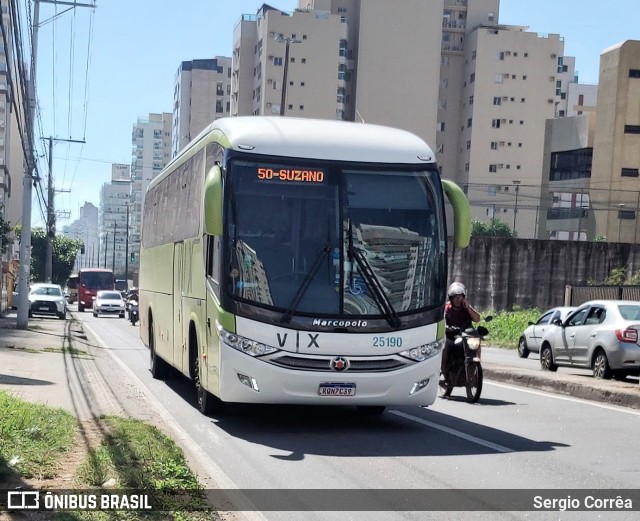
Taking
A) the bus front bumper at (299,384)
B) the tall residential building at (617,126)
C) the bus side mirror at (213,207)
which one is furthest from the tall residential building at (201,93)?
the bus front bumper at (299,384)

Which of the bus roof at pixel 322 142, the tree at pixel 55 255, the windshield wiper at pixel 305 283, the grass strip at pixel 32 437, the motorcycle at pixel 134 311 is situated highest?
the bus roof at pixel 322 142

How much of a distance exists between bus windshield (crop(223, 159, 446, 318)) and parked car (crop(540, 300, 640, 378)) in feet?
29.2

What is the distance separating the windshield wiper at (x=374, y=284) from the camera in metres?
11.8

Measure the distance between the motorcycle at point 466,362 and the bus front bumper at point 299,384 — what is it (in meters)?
3.61

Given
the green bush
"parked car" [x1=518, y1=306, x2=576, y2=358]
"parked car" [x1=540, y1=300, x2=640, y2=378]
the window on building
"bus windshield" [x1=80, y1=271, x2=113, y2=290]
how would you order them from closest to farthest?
1. "parked car" [x1=540, y1=300, x2=640, y2=378]
2. "parked car" [x1=518, y1=306, x2=576, y2=358]
3. the green bush
4. "bus windshield" [x1=80, y1=271, x2=113, y2=290]
5. the window on building

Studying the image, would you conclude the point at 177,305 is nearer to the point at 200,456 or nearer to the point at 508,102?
the point at 200,456

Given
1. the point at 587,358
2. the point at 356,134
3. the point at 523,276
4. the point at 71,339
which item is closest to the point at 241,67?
the point at 523,276

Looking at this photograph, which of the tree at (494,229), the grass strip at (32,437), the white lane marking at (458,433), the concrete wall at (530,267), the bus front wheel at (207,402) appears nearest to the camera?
the grass strip at (32,437)

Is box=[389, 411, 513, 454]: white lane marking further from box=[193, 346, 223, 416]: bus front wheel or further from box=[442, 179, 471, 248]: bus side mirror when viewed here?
box=[193, 346, 223, 416]: bus front wheel

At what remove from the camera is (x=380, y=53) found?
10869cm

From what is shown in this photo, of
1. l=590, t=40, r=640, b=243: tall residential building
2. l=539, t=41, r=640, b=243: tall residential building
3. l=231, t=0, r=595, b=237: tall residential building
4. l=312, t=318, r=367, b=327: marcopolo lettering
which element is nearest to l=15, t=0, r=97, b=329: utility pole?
l=312, t=318, r=367, b=327: marcopolo lettering

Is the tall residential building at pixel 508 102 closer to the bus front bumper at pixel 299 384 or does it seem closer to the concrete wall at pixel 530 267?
the concrete wall at pixel 530 267

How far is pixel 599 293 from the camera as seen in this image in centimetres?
3912

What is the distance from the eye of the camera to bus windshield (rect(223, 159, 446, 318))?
38.4 feet
